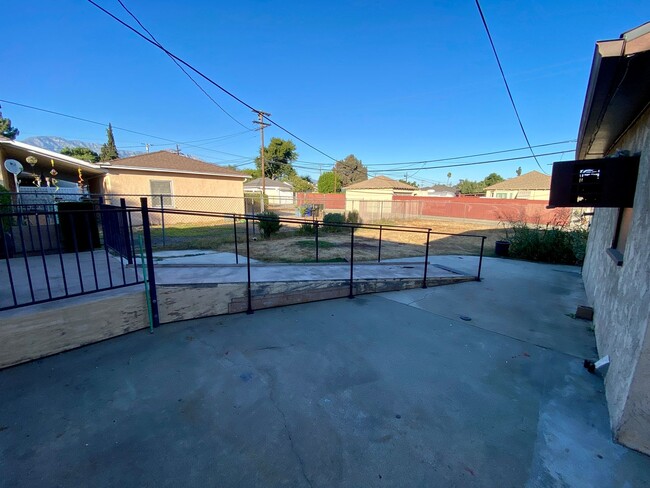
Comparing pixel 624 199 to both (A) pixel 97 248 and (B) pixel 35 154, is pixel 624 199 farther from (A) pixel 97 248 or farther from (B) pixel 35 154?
(B) pixel 35 154

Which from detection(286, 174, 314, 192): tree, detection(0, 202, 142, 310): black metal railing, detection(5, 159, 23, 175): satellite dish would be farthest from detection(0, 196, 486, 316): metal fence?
detection(286, 174, 314, 192): tree

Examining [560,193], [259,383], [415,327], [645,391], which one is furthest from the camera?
[415,327]

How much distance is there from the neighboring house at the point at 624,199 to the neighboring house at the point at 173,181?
38.8 feet

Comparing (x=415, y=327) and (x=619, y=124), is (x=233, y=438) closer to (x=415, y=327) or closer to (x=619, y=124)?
(x=415, y=327)

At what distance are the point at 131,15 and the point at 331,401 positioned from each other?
7.71 m

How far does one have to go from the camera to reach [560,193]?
9.74 feet

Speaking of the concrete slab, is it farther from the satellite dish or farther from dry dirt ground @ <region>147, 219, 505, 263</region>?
the satellite dish

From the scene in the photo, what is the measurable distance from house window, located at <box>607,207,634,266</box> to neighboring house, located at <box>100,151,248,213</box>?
468 inches

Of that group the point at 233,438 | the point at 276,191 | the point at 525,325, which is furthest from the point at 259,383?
the point at 276,191

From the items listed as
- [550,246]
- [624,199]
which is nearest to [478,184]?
[550,246]

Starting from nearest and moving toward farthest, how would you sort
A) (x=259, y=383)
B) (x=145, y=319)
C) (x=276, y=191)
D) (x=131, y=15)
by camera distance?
(x=259, y=383) < (x=145, y=319) < (x=131, y=15) < (x=276, y=191)

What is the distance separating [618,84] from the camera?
7.44 ft

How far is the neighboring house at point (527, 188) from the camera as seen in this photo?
27.5 metres

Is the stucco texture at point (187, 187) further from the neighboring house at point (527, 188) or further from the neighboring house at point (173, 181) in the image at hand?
the neighboring house at point (527, 188)
